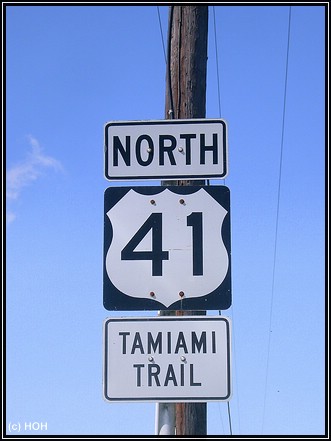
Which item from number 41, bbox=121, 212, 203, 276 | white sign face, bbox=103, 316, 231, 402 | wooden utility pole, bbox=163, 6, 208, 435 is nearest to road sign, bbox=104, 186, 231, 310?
number 41, bbox=121, 212, 203, 276

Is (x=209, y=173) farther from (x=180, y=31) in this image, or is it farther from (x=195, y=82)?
(x=180, y=31)

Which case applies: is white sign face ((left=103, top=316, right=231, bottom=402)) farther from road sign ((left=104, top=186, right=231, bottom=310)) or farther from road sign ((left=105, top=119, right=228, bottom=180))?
road sign ((left=105, top=119, right=228, bottom=180))

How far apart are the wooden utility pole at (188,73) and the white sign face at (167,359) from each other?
3.82ft

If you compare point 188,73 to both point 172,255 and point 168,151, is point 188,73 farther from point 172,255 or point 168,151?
point 172,255

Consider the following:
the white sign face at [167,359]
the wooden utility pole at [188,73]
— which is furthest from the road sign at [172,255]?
the wooden utility pole at [188,73]

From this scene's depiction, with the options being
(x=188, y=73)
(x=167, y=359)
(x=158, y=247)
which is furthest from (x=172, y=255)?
(x=188, y=73)

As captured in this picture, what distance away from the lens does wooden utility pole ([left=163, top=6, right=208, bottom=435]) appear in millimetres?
5031

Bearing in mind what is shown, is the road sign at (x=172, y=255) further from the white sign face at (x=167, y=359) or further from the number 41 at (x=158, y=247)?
the white sign face at (x=167, y=359)

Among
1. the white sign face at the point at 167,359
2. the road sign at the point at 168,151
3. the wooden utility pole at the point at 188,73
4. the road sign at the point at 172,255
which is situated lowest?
the white sign face at the point at 167,359

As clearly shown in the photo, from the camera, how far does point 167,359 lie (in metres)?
3.74

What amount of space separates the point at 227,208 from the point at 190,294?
0.45 meters

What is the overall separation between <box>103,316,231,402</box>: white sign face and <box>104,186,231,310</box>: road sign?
144mm

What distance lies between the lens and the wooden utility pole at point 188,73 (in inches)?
198
